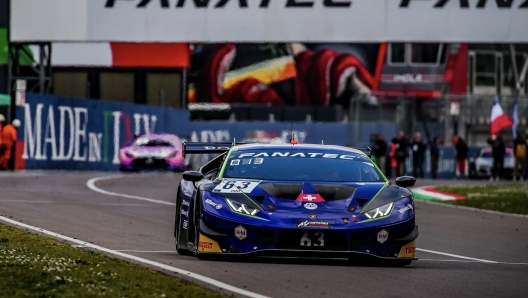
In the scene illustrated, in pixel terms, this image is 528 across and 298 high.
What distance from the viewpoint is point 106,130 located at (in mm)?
41719

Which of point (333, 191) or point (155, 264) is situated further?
point (333, 191)

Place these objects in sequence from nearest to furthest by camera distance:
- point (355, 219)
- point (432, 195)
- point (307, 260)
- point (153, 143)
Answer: point (355, 219), point (307, 260), point (432, 195), point (153, 143)

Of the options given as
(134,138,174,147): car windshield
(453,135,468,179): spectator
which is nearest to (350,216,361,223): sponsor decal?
(134,138,174,147): car windshield

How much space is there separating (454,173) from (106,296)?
38.1 meters

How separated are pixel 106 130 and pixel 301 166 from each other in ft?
95.7

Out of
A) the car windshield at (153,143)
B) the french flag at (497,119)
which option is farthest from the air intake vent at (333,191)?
the french flag at (497,119)

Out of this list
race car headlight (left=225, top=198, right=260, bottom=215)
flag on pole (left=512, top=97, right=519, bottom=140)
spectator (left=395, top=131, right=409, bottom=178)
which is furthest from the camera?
flag on pole (left=512, top=97, right=519, bottom=140)

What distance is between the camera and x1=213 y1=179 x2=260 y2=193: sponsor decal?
12.2 m

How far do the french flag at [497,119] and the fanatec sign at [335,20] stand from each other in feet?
10.2

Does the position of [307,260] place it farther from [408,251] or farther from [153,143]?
[153,143]

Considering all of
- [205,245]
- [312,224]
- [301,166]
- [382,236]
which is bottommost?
[205,245]

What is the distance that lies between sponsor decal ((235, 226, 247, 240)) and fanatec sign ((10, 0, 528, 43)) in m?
28.1

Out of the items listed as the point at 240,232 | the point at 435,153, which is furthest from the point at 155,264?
the point at 435,153

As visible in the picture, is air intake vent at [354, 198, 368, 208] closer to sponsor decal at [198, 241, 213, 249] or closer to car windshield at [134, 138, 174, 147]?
sponsor decal at [198, 241, 213, 249]
